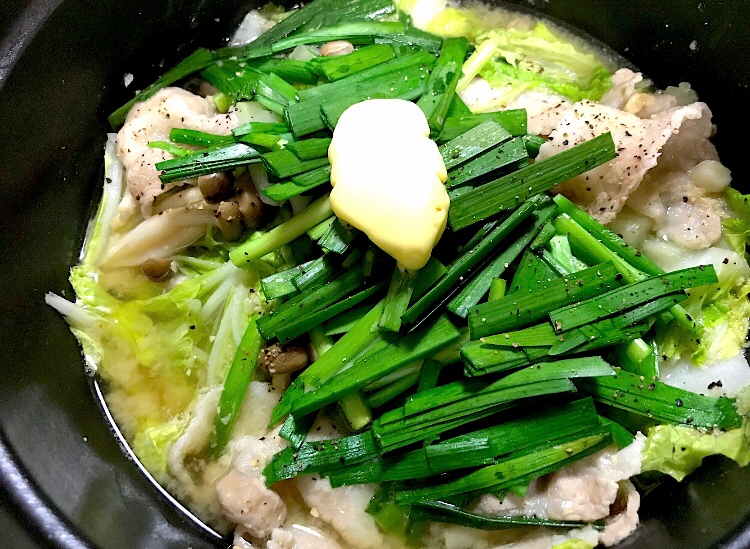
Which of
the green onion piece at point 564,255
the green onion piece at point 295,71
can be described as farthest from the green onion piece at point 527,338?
the green onion piece at point 295,71

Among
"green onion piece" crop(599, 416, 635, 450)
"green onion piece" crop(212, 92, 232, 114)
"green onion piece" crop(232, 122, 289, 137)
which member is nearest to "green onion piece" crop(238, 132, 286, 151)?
"green onion piece" crop(232, 122, 289, 137)

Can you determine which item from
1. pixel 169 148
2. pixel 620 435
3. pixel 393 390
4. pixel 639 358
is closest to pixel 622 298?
pixel 639 358

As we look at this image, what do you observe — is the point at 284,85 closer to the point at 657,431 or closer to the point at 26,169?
the point at 26,169

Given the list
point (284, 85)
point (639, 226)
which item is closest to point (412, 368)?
point (639, 226)

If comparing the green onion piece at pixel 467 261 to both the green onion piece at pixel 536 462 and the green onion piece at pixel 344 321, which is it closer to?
the green onion piece at pixel 344 321

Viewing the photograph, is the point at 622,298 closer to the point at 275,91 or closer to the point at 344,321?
the point at 344,321

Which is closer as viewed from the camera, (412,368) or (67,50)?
(412,368)
